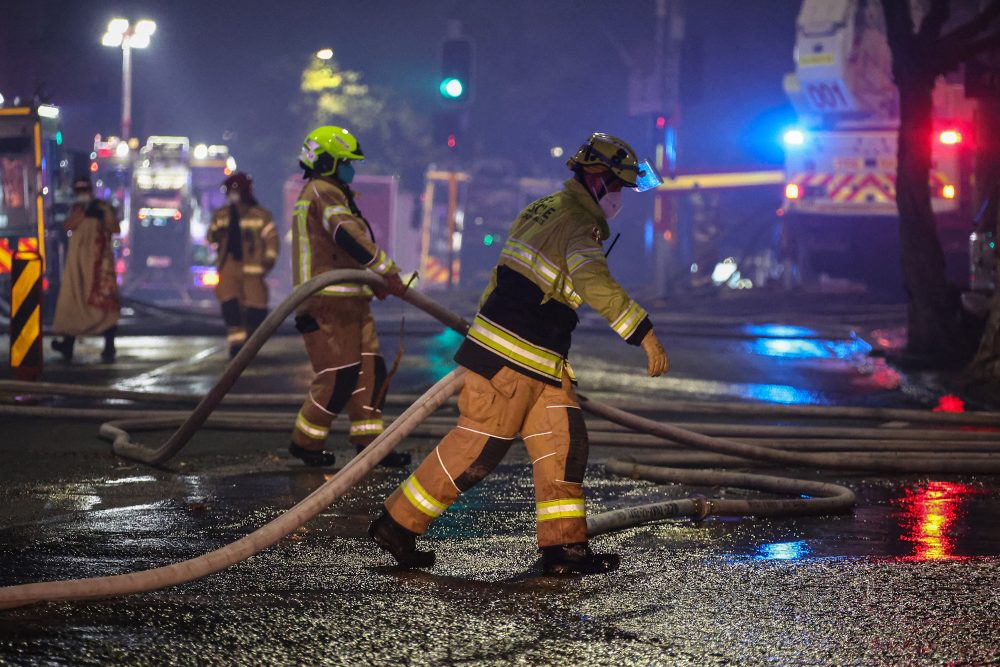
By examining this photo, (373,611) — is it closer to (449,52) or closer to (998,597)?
(998,597)

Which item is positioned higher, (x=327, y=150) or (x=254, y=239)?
(x=327, y=150)

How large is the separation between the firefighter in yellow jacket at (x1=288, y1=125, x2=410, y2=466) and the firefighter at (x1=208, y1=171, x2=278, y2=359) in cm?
584

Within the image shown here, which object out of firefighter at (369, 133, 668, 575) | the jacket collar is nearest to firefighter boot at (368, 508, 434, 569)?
firefighter at (369, 133, 668, 575)

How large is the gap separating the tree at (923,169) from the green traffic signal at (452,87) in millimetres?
7437

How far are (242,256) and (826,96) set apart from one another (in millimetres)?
10623

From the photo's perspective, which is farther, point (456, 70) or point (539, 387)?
point (456, 70)

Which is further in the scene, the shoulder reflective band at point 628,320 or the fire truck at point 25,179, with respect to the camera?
the fire truck at point 25,179

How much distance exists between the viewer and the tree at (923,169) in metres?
14.1

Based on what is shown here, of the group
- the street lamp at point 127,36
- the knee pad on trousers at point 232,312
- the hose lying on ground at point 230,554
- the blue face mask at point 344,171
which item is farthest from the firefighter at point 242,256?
the street lamp at point 127,36

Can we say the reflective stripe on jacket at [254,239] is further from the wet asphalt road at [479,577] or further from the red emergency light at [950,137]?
the red emergency light at [950,137]

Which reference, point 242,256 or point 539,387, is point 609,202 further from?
point 242,256

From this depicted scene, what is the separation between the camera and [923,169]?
14.6 metres

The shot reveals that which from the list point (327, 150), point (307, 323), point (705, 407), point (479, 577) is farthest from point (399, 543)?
point (705, 407)

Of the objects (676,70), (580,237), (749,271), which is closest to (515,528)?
(580,237)
